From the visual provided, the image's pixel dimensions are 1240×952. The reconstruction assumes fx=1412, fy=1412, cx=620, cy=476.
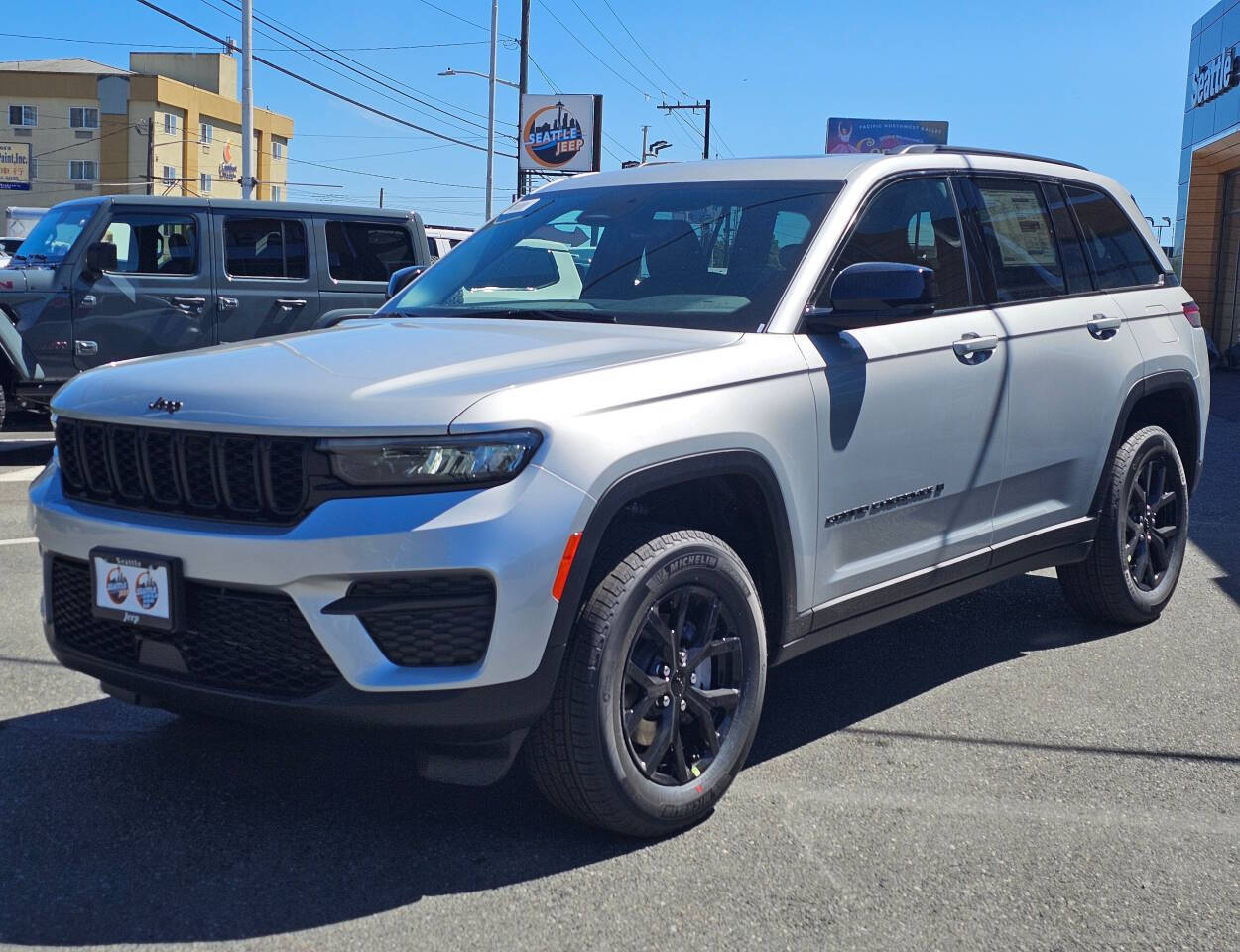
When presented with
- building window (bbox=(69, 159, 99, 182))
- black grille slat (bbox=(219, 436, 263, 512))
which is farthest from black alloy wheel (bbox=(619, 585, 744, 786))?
building window (bbox=(69, 159, 99, 182))

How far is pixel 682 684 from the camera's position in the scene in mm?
3658

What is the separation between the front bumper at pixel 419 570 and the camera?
3.10 m

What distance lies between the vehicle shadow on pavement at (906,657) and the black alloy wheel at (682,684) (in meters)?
0.50

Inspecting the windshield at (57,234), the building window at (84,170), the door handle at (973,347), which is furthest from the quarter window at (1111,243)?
the building window at (84,170)

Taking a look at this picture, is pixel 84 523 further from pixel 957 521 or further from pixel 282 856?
pixel 957 521

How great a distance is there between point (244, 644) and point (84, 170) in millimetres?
90357

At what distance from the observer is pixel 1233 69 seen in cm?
2473

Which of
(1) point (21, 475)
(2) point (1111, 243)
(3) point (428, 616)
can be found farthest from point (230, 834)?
(1) point (21, 475)

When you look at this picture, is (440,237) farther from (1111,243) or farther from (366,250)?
(1111,243)

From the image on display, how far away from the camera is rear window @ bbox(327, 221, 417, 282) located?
11.9m

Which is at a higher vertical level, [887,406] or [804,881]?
[887,406]

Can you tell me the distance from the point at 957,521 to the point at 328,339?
2.10 metres

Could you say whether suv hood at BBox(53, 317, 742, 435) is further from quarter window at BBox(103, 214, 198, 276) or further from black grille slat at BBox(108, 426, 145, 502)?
quarter window at BBox(103, 214, 198, 276)

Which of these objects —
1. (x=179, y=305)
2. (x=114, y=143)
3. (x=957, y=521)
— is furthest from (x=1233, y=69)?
(x=114, y=143)
